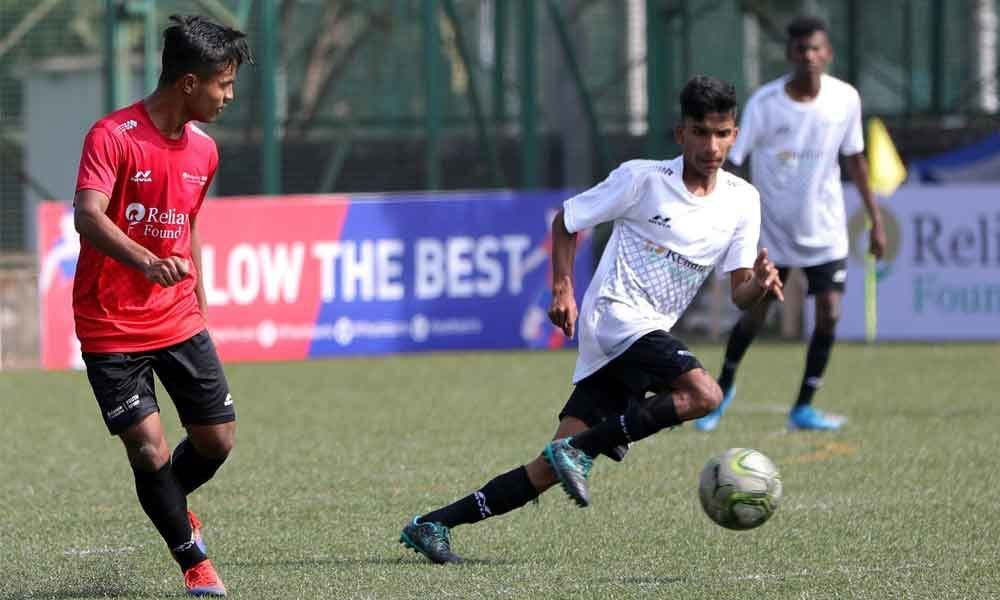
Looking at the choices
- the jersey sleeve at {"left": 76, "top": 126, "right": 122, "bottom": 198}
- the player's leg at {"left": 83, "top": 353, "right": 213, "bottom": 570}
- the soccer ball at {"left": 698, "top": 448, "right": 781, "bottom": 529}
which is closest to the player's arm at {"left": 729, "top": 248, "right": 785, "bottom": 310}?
the soccer ball at {"left": 698, "top": 448, "right": 781, "bottom": 529}

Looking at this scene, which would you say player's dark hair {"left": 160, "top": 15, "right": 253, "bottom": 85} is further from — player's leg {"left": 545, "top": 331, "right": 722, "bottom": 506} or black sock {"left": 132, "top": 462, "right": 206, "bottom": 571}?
player's leg {"left": 545, "top": 331, "right": 722, "bottom": 506}

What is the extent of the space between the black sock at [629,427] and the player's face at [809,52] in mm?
4328

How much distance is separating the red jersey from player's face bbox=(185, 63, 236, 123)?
142 millimetres

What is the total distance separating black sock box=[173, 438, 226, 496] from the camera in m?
6.45

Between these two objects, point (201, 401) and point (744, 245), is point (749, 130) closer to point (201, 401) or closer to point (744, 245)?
point (744, 245)

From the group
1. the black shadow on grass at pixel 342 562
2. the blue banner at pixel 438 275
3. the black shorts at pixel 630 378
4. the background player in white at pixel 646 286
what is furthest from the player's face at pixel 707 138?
the blue banner at pixel 438 275

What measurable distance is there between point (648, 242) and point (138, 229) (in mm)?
1748

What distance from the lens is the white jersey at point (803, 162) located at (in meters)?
10.4

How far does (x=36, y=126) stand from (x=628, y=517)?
15709mm

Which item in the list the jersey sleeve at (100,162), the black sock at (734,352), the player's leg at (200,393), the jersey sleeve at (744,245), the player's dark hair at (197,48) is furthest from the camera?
the black sock at (734,352)

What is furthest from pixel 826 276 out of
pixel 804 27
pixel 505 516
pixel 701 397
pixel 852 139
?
pixel 701 397

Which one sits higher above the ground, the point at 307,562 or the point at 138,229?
the point at 138,229

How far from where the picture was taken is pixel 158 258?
581 cm

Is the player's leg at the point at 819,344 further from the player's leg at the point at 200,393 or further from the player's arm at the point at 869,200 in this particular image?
the player's leg at the point at 200,393
